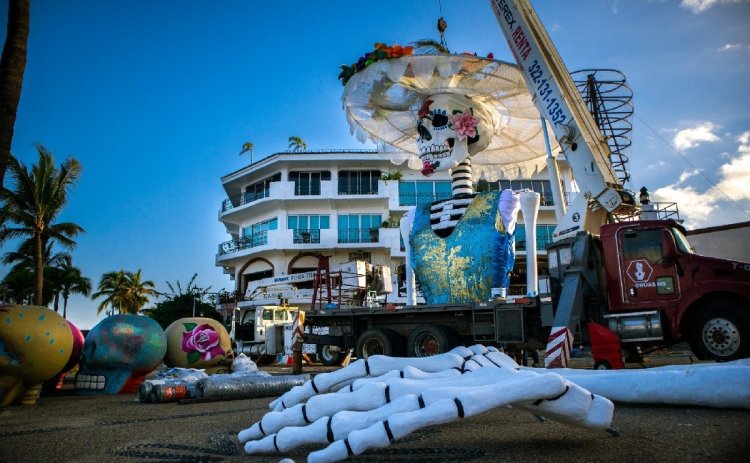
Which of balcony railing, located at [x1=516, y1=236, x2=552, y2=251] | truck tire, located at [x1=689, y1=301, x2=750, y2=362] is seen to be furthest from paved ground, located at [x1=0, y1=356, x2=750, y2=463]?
balcony railing, located at [x1=516, y1=236, x2=552, y2=251]

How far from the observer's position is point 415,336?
983cm

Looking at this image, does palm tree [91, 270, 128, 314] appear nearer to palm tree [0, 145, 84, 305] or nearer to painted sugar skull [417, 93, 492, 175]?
palm tree [0, 145, 84, 305]

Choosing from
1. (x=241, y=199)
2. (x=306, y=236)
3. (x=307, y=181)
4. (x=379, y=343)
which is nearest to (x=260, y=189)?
(x=241, y=199)

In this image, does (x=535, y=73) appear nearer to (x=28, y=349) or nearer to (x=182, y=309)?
(x=28, y=349)

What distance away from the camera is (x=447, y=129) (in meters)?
11.4

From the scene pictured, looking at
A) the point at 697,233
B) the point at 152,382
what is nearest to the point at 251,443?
the point at 152,382

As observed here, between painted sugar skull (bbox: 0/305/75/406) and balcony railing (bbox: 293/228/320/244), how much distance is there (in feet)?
86.1

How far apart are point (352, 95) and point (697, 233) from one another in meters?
15.6

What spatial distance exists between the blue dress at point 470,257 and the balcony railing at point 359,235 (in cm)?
2237

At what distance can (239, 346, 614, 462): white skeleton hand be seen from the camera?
8.11ft

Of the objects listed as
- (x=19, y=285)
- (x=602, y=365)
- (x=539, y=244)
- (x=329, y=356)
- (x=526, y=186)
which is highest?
(x=526, y=186)

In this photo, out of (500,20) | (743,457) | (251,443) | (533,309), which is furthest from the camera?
(500,20)

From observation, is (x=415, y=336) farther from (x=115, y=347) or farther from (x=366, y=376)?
(x=366, y=376)

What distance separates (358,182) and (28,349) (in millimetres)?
29326
